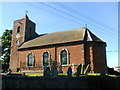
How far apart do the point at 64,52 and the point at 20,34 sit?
1364 cm

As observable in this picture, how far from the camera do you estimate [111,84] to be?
1055 centimetres

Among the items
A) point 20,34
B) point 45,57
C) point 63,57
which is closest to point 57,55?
point 63,57

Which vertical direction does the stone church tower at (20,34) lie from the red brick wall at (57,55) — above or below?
above

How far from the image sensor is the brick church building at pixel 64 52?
22562 millimetres

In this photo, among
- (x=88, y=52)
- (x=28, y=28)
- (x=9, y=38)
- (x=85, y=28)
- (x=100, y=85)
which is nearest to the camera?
(x=100, y=85)

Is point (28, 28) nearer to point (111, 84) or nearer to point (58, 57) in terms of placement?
point (58, 57)

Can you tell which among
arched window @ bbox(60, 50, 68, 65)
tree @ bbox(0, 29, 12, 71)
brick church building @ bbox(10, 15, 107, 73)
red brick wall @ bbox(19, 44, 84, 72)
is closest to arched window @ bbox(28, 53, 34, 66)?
brick church building @ bbox(10, 15, 107, 73)

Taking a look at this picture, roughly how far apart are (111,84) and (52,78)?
15.1ft

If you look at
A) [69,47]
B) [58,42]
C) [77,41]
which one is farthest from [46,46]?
[77,41]

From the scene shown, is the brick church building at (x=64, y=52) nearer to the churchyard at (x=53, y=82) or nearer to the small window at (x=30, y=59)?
the small window at (x=30, y=59)

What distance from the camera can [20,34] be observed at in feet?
107

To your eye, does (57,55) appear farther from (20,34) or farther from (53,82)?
(53,82)

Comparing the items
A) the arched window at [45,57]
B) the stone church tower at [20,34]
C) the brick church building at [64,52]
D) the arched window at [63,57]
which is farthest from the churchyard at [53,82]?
the stone church tower at [20,34]

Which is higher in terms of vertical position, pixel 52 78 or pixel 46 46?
pixel 46 46
